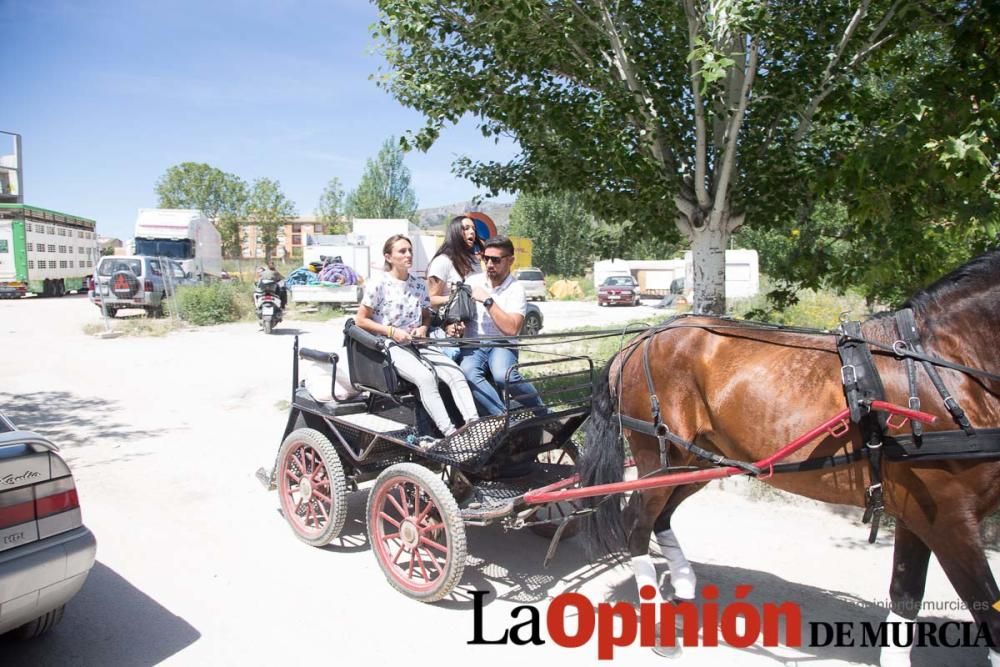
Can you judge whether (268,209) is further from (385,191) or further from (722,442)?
(722,442)

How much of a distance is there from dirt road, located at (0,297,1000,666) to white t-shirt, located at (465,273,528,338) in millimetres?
1553

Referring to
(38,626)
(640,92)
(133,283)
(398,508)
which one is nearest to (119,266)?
(133,283)

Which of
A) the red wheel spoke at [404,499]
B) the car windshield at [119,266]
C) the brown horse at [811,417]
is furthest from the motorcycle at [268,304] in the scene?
the brown horse at [811,417]

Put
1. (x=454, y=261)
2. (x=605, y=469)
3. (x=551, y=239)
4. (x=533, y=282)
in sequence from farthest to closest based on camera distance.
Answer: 1. (x=551, y=239)
2. (x=533, y=282)
3. (x=454, y=261)
4. (x=605, y=469)

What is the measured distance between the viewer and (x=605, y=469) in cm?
396

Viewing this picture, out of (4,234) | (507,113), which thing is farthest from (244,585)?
(4,234)

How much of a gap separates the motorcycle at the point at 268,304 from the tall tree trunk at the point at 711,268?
510 inches

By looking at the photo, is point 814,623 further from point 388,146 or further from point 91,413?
point 388,146

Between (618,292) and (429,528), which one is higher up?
(618,292)

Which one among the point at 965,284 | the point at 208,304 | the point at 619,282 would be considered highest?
the point at 965,284

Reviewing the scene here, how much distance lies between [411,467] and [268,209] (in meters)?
50.6

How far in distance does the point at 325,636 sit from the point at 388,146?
5017cm

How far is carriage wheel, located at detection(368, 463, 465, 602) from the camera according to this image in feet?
13.0

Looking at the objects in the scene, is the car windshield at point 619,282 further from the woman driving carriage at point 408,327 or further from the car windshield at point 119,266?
the woman driving carriage at point 408,327
